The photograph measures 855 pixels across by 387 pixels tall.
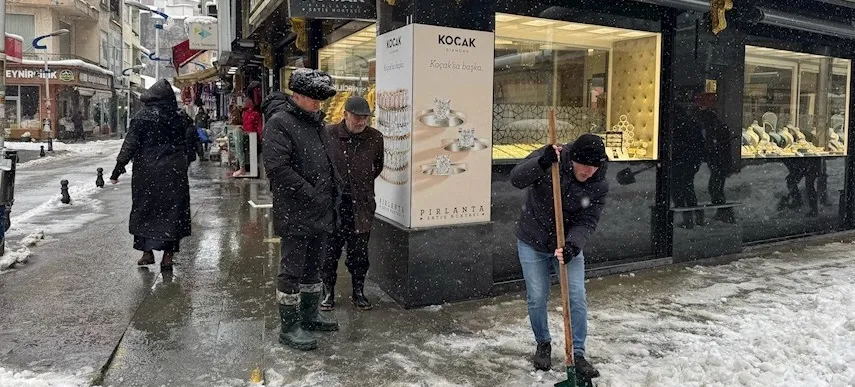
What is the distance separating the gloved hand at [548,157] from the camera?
4188 mm

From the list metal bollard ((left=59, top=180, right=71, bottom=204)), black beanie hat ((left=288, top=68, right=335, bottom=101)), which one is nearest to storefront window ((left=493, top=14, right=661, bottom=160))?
black beanie hat ((left=288, top=68, right=335, bottom=101))

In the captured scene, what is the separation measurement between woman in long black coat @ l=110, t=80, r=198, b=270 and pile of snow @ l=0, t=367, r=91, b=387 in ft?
9.30

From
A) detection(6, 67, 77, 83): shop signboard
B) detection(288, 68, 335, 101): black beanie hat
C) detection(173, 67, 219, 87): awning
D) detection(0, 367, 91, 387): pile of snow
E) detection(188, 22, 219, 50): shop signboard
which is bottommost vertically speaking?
detection(0, 367, 91, 387): pile of snow

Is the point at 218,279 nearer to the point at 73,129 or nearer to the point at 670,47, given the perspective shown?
the point at 670,47

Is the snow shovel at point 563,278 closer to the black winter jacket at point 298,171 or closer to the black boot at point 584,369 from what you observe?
the black boot at point 584,369

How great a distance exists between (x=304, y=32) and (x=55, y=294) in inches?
A: 184

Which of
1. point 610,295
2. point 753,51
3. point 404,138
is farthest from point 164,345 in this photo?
point 753,51

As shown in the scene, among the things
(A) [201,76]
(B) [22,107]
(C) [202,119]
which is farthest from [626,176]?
(B) [22,107]

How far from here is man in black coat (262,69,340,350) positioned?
467cm

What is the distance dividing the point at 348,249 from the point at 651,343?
2632 millimetres

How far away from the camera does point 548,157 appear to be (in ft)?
13.8

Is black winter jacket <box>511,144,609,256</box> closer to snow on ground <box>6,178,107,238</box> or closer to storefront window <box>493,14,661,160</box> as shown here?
storefront window <box>493,14,661,160</box>

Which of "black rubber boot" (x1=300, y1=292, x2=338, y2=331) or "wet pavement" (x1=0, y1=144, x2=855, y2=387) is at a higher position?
"black rubber boot" (x1=300, y1=292, x2=338, y2=331)

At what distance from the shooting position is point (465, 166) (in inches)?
242
